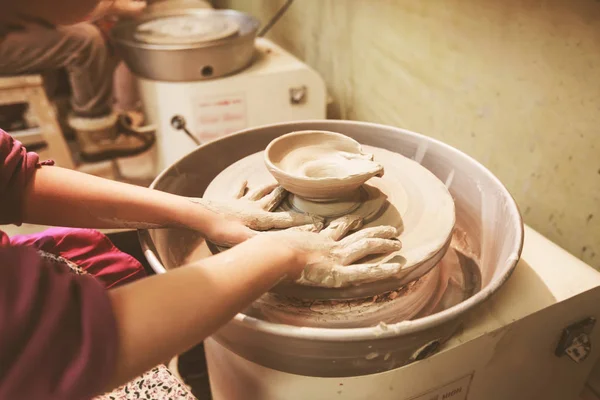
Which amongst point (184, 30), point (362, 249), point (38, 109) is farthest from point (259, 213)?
point (38, 109)

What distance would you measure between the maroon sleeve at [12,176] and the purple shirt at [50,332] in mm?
361

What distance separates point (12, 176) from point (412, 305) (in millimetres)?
757

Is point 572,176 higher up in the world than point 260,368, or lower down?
higher up

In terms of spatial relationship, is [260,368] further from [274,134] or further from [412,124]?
[412,124]

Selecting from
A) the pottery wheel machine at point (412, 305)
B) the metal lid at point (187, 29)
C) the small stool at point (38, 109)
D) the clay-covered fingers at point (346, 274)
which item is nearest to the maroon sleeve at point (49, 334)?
the pottery wheel machine at point (412, 305)

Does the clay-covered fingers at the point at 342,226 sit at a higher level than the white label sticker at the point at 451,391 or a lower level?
higher

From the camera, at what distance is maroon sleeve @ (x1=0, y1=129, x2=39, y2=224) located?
2.63 feet

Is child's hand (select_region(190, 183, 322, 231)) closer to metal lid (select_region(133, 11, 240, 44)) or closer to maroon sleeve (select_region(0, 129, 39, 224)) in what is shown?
maroon sleeve (select_region(0, 129, 39, 224))

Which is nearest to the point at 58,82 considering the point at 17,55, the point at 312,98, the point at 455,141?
the point at 17,55

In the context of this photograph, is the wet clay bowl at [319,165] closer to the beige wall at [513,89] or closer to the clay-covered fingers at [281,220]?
the clay-covered fingers at [281,220]

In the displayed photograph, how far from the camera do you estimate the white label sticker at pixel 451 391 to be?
0.80m

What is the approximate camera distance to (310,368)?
72 cm

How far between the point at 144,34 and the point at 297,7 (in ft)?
3.09

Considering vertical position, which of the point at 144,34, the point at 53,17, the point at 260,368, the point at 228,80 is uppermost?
the point at 53,17
